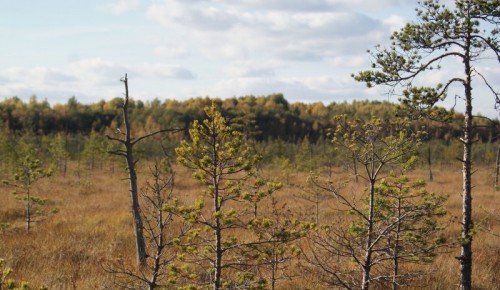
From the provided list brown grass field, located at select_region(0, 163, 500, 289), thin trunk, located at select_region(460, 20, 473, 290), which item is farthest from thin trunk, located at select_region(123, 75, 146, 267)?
thin trunk, located at select_region(460, 20, 473, 290)

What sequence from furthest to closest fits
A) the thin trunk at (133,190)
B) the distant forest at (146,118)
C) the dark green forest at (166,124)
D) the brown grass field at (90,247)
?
the distant forest at (146,118)
the dark green forest at (166,124)
the thin trunk at (133,190)
the brown grass field at (90,247)

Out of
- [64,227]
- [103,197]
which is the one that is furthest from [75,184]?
[64,227]

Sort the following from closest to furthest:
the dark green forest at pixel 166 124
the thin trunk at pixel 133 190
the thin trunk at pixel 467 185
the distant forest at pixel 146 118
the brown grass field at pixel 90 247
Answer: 1. the thin trunk at pixel 467 185
2. the brown grass field at pixel 90 247
3. the thin trunk at pixel 133 190
4. the dark green forest at pixel 166 124
5. the distant forest at pixel 146 118

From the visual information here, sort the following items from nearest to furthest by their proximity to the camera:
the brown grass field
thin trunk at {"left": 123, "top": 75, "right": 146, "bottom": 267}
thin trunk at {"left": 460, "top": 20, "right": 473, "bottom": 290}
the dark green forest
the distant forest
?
thin trunk at {"left": 460, "top": 20, "right": 473, "bottom": 290}
the brown grass field
thin trunk at {"left": 123, "top": 75, "right": 146, "bottom": 267}
the dark green forest
the distant forest

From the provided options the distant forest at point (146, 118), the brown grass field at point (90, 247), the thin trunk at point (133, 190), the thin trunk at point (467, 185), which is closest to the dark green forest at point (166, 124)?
the distant forest at point (146, 118)

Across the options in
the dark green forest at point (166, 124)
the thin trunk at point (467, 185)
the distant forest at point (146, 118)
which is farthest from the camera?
the distant forest at point (146, 118)

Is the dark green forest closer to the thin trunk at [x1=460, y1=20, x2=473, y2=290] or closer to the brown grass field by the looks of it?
the brown grass field

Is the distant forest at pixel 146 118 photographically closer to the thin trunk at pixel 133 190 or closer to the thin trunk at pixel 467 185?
the thin trunk at pixel 133 190

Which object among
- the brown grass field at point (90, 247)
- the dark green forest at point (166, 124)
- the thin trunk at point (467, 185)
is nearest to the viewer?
the thin trunk at point (467, 185)

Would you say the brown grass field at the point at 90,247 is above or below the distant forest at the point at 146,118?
below

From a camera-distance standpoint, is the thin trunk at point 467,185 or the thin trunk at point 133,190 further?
the thin trunk at point 133,190

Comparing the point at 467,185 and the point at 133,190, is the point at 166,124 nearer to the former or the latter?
the point at 133,190

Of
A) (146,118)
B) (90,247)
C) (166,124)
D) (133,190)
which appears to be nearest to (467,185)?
(133,190)

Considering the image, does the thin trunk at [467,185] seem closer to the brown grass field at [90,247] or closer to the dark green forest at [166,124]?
the brown grass field at [90,247]
